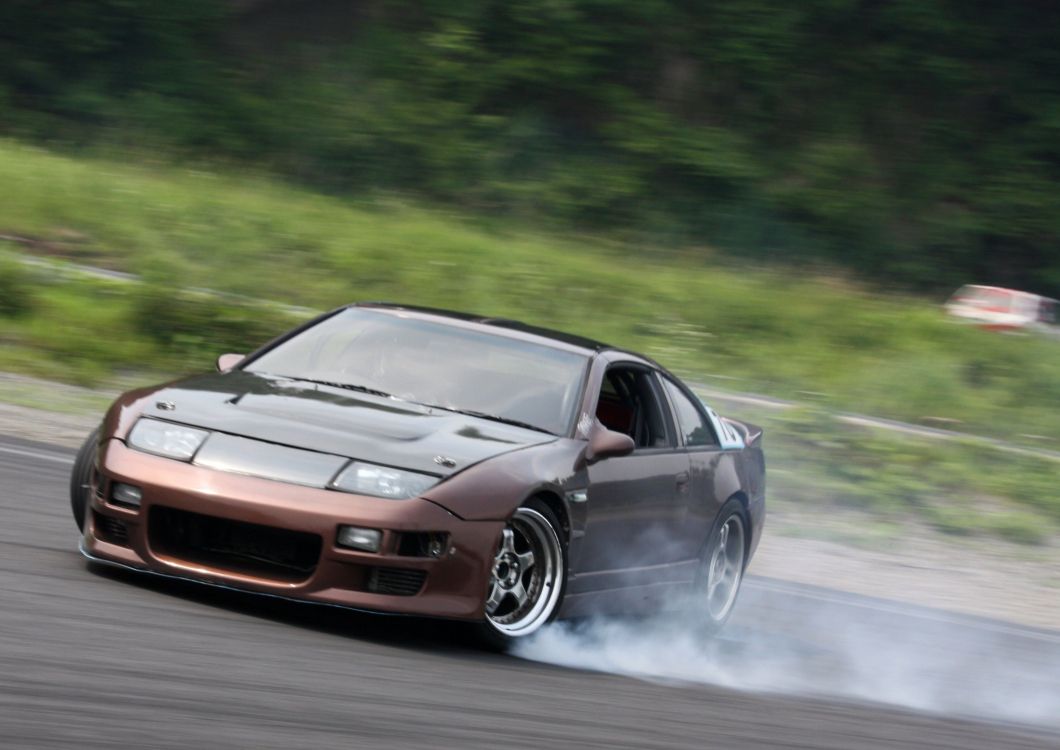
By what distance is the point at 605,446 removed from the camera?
6.60 meters

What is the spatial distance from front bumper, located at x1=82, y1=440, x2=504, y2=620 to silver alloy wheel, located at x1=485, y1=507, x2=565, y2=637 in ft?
0.64

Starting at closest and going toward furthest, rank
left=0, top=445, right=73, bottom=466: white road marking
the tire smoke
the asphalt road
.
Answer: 1. the asphalt road
2. the tire smoke
3. left=0, top=445, right=73, bottom=466: white road marking

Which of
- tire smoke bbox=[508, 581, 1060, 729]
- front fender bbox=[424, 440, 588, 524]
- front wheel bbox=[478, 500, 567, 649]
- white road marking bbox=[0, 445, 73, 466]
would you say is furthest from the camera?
white road marking bbox=[0, 445, 73, 466]

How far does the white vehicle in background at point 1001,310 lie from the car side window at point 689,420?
13728 millimetres

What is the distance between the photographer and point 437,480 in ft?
18.8

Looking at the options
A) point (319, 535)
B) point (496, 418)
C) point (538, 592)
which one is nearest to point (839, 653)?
point (538, 592)

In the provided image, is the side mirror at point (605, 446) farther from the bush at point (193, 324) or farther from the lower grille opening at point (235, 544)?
the bush at point (193, 324)

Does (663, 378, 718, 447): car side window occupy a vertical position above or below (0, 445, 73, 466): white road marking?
above

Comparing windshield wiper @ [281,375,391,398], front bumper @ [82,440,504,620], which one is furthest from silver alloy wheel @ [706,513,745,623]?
front bumper @ [82,440,504,620]

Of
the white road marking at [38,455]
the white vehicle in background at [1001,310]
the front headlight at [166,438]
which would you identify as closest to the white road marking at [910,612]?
the white road marking at [38,455]

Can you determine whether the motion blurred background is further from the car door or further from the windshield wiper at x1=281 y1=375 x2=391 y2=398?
the windshield wiper at x1=281 y1=375 x2=391 y2=398

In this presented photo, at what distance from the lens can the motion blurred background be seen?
762 inches

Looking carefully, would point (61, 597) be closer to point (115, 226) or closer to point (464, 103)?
point (115, 226)

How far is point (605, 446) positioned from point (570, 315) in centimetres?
1252
